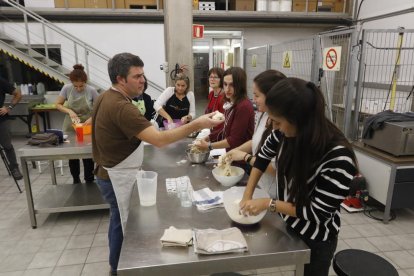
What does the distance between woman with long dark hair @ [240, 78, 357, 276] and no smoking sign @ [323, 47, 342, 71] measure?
236 cm

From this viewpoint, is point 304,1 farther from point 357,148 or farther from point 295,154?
point 295,154

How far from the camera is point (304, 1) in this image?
23.0 feet

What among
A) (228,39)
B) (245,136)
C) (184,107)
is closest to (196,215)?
(245,136)

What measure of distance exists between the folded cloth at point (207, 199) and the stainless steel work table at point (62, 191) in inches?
63.7

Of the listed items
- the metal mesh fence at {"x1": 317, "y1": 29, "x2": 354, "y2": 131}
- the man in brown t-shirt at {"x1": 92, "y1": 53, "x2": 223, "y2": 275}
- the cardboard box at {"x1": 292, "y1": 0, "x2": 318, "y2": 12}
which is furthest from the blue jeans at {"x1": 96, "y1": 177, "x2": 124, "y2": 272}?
the cardboard box at {"x1": 292, "y1": 0, "x2": 318, "y2": 12}

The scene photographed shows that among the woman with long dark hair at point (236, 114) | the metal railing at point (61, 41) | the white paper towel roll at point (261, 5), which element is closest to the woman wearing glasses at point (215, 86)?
the woman with long dark hair at point (236, 114)

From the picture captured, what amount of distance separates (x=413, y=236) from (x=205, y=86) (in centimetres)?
611

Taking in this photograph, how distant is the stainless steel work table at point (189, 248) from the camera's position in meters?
1.15

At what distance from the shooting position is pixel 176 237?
1.24m

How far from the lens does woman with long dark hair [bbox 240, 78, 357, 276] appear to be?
3.71ft

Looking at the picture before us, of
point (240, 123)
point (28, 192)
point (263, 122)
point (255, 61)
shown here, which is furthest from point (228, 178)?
point (255, 61)

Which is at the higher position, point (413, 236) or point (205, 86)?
point (205, 86)

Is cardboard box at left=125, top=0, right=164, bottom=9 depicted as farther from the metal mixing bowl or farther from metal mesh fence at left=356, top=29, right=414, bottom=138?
the metal mixing bowl

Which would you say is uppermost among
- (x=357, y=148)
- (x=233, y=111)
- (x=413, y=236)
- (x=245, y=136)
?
(x=233, y=111)
